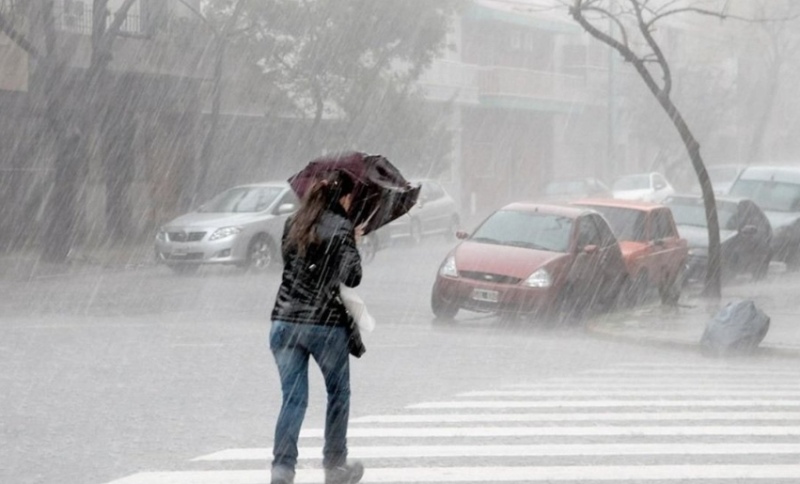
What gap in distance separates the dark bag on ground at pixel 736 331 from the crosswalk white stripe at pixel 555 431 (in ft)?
18.5

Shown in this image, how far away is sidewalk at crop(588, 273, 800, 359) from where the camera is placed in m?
16.3

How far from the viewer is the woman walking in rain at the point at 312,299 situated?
24.1ft

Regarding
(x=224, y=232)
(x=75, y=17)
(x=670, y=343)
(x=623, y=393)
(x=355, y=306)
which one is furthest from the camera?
(x=75, y=17)

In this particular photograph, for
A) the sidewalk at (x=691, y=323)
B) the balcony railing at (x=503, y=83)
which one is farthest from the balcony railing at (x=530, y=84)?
the sidewalk at (x=691, y=323)

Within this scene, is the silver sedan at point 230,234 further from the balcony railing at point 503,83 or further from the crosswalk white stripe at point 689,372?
the balcony railing at point 503,83

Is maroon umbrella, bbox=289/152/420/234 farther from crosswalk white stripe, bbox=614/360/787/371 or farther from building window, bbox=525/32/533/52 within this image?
building window, bbox=525/32/533/52

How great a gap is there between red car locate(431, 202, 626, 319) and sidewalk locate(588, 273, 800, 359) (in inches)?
20.9

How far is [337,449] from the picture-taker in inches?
303

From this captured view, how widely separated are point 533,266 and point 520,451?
364 inches

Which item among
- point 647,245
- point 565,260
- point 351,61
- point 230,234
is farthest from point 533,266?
point 351,61

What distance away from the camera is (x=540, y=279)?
59.1 ft

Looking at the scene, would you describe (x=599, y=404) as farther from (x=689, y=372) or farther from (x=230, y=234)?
(x=230, y=234)

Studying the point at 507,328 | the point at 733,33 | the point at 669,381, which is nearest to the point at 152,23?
the point at 507,328

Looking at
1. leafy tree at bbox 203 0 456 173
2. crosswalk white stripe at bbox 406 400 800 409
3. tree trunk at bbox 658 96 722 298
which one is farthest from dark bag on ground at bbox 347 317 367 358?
leafy tree at bbox 203 0 456 173
